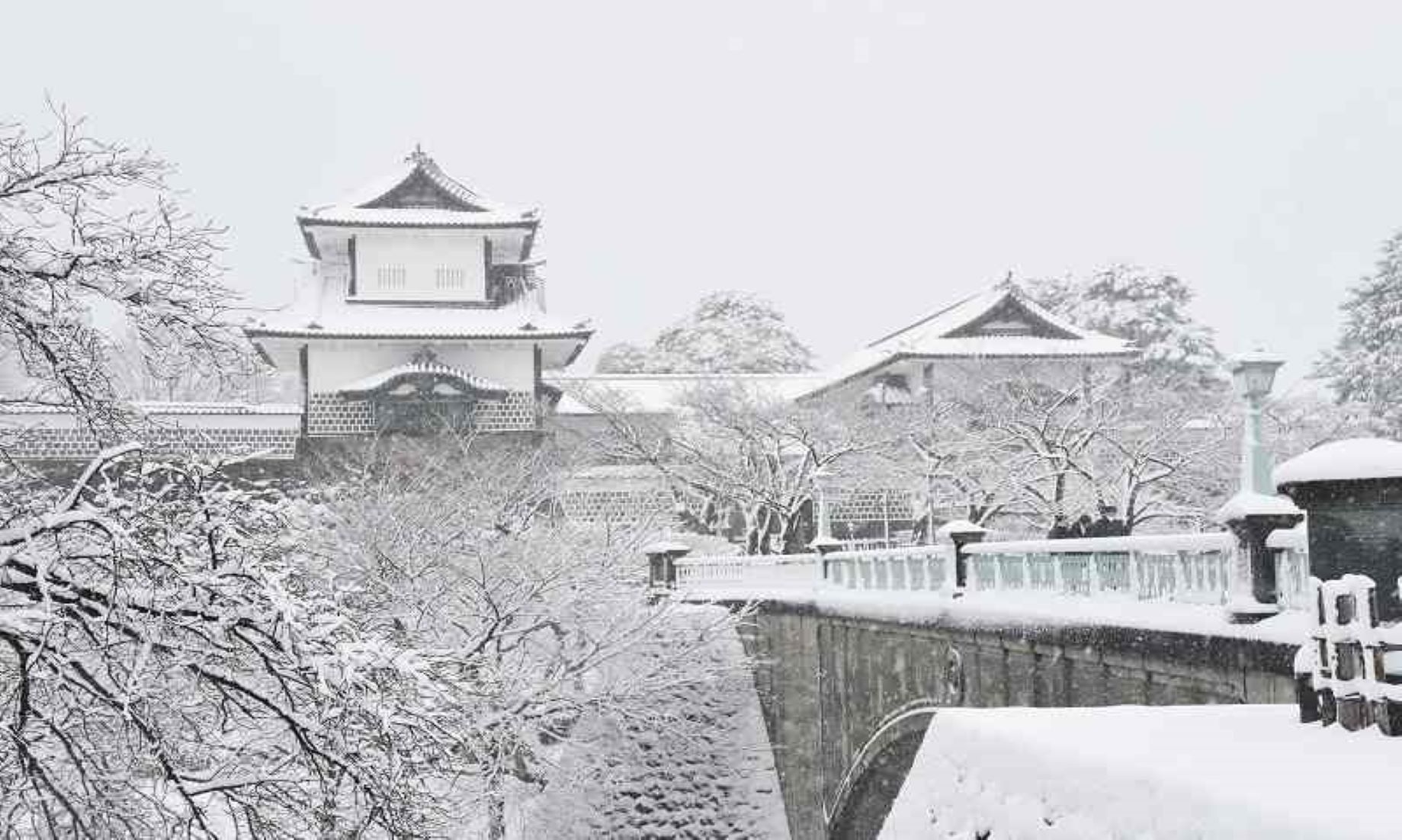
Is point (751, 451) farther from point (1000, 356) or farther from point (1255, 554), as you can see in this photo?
point (1255, 554)

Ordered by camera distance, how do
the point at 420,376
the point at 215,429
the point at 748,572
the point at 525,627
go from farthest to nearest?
1. the point at 420,376
2. the point at 215,429
3. the point at 748,572
4. the point at 525,627

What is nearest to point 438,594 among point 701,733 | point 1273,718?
point 701,733

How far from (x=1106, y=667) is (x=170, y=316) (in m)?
7.31

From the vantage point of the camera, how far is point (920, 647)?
15.3 m

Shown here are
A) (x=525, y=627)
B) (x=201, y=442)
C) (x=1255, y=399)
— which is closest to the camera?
(x=1255, y=399)

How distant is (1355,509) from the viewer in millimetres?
6477

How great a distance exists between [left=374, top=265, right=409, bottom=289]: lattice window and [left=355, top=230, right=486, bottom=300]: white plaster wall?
0.08ft

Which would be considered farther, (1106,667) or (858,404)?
(858,404)

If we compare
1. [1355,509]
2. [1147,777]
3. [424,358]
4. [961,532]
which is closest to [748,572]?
[961,532]

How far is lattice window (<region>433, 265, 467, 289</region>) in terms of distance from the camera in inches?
1556

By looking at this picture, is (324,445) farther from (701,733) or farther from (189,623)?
(189,623)

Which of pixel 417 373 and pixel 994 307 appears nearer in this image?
pixel 417 373

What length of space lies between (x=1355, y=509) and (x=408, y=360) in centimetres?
3364

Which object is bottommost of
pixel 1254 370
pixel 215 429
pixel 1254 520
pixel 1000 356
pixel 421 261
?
pixel 1254 520
